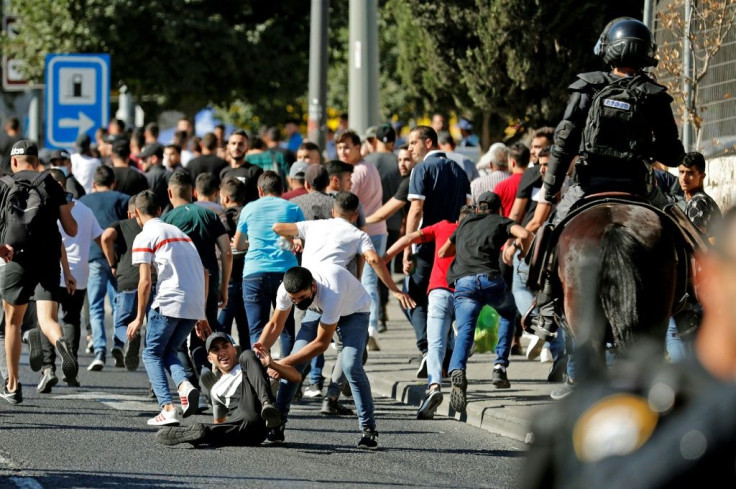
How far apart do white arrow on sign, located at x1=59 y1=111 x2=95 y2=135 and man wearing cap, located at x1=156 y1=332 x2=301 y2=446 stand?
8.65 meters

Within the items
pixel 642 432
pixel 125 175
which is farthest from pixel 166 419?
pixel 642 432

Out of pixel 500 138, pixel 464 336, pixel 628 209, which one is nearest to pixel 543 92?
pixel 500 138

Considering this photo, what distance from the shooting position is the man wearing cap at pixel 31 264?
35.4ft

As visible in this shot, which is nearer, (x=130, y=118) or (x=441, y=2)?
(x=441, y=2)

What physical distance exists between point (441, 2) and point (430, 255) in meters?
7.68

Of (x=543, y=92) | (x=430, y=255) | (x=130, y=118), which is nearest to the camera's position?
(x=430, y=255)

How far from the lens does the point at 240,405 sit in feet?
30.8

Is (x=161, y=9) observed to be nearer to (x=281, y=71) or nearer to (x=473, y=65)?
Result: (x=281, y=71)

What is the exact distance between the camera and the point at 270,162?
54.1ft

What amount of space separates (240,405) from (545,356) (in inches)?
193

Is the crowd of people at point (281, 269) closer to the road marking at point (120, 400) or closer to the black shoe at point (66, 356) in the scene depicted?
the black shoe at point (66, 356)

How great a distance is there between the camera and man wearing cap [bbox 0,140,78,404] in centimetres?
1080

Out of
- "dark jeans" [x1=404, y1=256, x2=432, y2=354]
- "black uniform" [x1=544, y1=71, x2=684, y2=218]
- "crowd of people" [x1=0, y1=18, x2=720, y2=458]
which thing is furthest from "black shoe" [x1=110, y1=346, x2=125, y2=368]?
"black uniform" [x1=544, y1=71, x2=684, y2=218]

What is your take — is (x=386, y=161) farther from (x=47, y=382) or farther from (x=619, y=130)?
(x=619, y=130)
